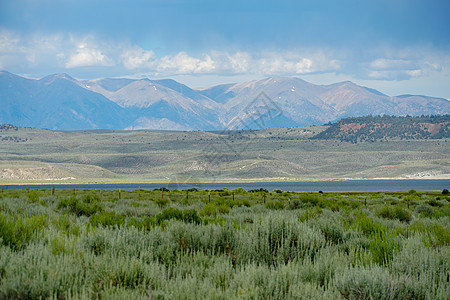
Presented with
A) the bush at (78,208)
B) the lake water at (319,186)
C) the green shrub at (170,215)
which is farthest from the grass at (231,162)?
the green shrub at (170,215)

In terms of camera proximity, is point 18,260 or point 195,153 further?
point 195,153

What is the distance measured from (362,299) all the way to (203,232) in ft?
12.8

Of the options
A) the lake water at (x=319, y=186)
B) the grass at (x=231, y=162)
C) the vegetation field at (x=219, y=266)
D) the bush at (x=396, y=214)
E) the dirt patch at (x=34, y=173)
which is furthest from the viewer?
the grass at (x=231, y=162)

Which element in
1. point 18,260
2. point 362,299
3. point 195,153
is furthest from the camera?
point 195,153

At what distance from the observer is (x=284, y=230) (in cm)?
840

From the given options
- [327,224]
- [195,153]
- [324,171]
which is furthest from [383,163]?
[327,224]

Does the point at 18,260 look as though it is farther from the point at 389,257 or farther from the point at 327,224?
the point at 327,224

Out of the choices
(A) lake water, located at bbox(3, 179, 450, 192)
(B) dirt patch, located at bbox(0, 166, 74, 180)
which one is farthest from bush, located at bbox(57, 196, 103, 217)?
(B) dirt patch, located at bbox(0, 166, 74, 180)

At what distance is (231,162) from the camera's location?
545 ft

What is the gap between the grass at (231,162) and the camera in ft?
486

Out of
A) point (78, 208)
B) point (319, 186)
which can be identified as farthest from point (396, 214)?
point (319, 186)

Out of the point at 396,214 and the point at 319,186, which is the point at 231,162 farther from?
the point at 396,214

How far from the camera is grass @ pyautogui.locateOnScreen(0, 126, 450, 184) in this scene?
5827 inches

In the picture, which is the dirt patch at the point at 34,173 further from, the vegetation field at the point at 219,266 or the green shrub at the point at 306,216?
the vegetation field at the point at 219,266
